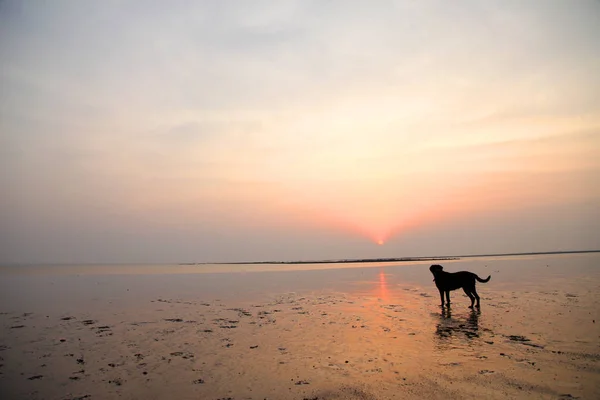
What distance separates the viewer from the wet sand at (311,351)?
8.33 metres

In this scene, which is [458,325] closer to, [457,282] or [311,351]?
[457,282]

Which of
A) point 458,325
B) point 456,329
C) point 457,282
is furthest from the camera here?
point 457,282

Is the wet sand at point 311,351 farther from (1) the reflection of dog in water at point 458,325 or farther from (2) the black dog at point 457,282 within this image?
(2) the black dog at point 457,282

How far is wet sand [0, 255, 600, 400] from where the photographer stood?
833cm

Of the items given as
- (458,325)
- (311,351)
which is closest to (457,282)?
(458,325)

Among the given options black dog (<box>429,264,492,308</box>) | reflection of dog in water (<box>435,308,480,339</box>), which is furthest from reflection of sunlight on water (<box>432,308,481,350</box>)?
black dog (<box>429,264,492,308</box>)

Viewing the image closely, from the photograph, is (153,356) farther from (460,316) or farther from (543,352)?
(460,316)

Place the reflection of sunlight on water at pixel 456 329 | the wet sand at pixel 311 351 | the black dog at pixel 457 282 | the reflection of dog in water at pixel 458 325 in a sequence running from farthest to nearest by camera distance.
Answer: the black dog at pixel 457 282, the reflection of dog in water at pixel 458 325, the reflection of sunlight on water at pixel 456 329, the wet sand at pixel 311 351

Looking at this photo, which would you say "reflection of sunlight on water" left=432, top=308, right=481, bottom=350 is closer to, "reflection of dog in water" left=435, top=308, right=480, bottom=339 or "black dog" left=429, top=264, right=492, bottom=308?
"reflection of dog in water" left=435, top=308, right=480, bottom=339

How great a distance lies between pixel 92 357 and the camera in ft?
37.2

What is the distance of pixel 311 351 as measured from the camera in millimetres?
11289

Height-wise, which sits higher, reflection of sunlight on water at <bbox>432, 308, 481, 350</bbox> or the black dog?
the black dog

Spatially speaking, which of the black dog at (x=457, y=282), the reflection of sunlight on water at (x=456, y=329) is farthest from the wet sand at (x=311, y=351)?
the black dog at (x=457, y=282)

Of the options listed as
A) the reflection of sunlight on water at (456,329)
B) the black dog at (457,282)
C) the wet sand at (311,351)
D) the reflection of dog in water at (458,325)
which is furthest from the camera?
the black dog at (457,282)
